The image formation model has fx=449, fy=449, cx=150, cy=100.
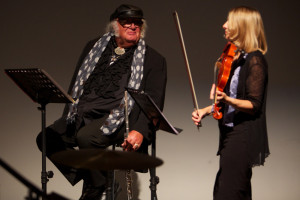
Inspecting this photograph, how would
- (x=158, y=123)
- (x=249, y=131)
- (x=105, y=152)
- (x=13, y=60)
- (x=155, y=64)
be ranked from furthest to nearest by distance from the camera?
1. (x=13, y=60)
2. (x=155, y=64)
3. (x=158, y=123)
4. (x=249, y=131)
5. (x=105, y=152)

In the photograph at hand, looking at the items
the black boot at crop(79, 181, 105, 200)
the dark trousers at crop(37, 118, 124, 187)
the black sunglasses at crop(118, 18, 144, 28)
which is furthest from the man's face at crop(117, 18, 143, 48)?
the black boot at crop(79, 181, 105, 200)

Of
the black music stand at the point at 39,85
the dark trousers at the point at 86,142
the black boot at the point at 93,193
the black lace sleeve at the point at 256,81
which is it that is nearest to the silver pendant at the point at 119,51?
the dark trousers at the point at 86,142

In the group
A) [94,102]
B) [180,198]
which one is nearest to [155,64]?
[94,102]

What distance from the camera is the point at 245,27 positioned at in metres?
2.52

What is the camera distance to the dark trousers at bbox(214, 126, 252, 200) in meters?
2.53

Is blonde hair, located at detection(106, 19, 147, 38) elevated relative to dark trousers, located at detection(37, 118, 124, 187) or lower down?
elevated

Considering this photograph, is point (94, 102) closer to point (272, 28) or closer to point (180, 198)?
point (180, 198)

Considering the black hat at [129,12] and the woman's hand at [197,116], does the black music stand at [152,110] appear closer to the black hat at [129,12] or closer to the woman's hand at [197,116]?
the woman's hand at [197,116]

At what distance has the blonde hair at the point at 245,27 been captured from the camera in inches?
98.7

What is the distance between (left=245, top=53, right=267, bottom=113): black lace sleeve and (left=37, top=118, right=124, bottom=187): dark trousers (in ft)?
3.32

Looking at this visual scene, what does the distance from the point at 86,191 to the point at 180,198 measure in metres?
1.20

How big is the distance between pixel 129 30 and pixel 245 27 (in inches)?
41.5

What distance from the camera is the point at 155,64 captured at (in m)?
3.31

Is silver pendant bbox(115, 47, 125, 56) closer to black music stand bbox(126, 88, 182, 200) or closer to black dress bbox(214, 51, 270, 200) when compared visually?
black music stand bbox(126, 88, 182, 200)
